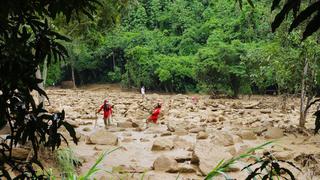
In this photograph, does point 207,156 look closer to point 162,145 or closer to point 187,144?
point 162,145

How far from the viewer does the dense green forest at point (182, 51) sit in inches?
1146

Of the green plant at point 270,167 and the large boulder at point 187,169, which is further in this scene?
the large boulder at point 187,169

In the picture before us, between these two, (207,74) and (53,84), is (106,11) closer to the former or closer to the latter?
(207,74)

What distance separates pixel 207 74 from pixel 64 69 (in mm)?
19423

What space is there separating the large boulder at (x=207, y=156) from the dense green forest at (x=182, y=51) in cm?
1062

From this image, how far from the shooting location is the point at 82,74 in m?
45.0

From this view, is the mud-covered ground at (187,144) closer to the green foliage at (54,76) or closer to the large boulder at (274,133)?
the large boulder at (274,133)

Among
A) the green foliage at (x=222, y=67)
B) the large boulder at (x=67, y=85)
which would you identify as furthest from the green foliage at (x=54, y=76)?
the green foliage at (x=222, y=67)

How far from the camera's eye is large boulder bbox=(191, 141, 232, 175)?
7.81 meters

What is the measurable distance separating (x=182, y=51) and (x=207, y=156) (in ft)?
106

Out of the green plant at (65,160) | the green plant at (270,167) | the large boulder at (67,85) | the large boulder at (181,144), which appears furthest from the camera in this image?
the large boulder at (67,85)

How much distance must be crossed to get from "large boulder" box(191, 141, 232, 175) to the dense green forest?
34.8ft

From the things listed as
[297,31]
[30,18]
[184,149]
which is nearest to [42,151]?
[184,149]

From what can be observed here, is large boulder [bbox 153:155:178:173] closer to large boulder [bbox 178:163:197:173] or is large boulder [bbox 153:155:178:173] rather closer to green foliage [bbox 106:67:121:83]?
large boulder [bbox 178:163:197:173]
